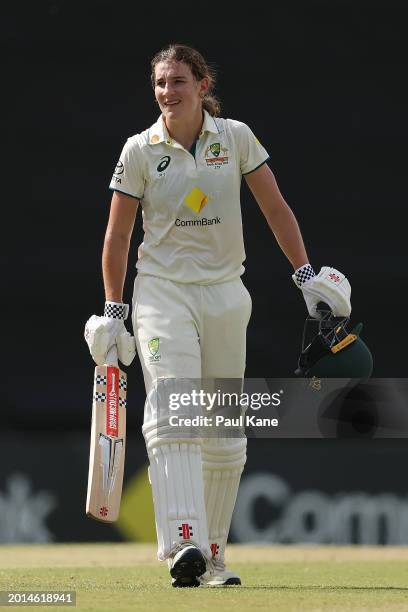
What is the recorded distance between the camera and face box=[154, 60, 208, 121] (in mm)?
4137

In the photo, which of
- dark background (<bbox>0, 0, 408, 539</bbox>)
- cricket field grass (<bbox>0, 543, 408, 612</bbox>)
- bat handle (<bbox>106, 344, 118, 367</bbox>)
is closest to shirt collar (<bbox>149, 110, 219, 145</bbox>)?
bat handle (<bbox>106, 344, 118, 367</bbox>)

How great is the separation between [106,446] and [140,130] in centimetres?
230

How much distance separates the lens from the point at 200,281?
4125 mm

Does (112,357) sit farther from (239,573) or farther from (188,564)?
(239,573)

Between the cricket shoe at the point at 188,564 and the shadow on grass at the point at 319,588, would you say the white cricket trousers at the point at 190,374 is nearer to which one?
the cricket shoe at the point at 188,564

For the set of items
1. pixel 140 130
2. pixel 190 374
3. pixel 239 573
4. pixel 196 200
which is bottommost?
pixel 239 573

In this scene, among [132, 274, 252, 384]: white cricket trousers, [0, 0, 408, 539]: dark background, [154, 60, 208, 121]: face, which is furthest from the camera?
[0, 0, 408, 539]: dark background

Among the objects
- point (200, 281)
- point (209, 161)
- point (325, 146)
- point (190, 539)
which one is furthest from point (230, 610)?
point (325, 146)

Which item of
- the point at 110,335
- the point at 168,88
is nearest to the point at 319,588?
the point at 110,335

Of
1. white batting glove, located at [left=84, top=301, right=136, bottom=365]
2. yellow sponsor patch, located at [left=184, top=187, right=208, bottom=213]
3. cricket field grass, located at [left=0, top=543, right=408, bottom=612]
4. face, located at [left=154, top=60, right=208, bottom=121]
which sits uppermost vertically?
face, located at [left=154, top=60, right=208, bottom=121]

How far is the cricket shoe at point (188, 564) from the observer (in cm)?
382

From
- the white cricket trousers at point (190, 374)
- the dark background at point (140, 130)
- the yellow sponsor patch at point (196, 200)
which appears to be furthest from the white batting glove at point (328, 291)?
the dark background at point (140, 130)

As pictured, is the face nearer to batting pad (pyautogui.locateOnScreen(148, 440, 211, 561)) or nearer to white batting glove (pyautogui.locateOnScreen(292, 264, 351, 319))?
white batting glove (pyautogui.locateOnScreen(292, 264, 351, 319))

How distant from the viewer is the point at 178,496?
3922 mm
